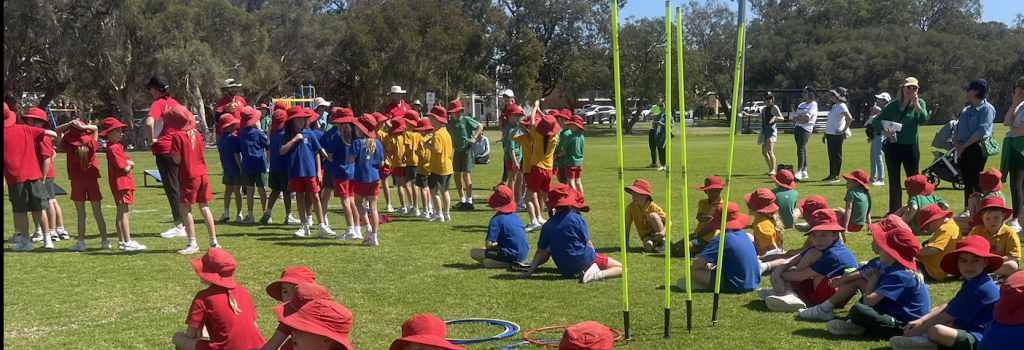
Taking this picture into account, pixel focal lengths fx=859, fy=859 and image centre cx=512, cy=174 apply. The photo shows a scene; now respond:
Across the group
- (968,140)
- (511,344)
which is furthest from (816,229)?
(968,140)

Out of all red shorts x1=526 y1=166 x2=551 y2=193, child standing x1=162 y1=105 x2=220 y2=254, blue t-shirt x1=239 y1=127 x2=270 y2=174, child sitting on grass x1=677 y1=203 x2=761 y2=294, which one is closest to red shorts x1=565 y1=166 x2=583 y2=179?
red shorts x1=526 y1=166 x2=551 y2=193

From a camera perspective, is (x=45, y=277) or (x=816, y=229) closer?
(x=816, y=229)

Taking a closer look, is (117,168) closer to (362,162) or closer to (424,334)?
(362,162)

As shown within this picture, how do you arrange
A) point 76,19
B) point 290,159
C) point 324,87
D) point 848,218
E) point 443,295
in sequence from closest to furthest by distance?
point 443,295
point 848,218
point 290,159
point 76,19
point 324,87

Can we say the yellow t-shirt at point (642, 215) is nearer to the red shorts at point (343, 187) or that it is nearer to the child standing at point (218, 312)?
the red shorts at point (343, 187)

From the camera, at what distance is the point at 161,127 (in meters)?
10.4

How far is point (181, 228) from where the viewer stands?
38.6ft

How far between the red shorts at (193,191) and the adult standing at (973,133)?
938 cm

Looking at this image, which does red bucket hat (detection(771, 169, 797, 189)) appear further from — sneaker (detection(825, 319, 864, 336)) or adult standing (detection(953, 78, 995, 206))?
sneaker (detection(825, 319, 864, 336))

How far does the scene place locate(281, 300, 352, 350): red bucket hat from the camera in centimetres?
393

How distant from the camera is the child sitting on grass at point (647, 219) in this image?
9.71 meters

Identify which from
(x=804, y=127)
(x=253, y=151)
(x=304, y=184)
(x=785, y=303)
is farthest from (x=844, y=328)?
(x=804, y=127)

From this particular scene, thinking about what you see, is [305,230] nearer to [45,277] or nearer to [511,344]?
[45,277]

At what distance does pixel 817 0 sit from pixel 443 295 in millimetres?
83148
